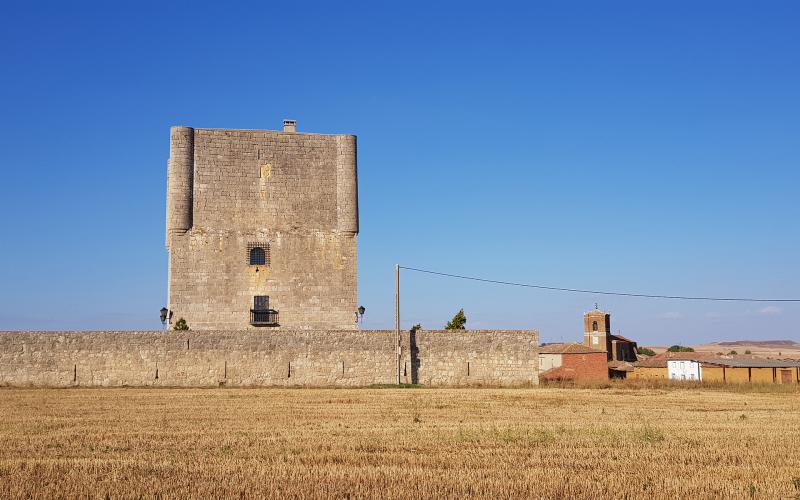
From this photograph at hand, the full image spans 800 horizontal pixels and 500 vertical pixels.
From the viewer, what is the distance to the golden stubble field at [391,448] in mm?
10514

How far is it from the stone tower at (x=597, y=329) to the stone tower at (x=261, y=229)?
168 feet

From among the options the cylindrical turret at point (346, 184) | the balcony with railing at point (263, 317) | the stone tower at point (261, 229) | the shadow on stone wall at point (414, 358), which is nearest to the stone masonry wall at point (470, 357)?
the shadow on stone wall at point (414, 358)

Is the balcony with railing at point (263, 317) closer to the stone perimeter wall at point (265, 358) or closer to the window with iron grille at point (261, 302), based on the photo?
the window with iron grille at point (261, 302)

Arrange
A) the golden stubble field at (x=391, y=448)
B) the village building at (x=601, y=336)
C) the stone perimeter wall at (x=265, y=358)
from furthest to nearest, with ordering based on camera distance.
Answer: the village building at (x=601, y=336), the stone perimeter wall at (x=265, y=358), the golden stubble field at (x=391, y=448)

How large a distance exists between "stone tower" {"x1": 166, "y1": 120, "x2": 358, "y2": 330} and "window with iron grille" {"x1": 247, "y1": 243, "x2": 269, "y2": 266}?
43 millimetres

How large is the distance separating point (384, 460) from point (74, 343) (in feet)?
70.7

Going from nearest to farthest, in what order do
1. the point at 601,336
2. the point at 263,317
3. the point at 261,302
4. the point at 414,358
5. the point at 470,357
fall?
1. the point at 414,358
2. the point at 470,357
3. the point at 263,317
4. the point at 261,302
5. the point at 601,336

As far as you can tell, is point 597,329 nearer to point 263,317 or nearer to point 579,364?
point 579,364

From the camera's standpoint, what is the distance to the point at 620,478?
1116 cm

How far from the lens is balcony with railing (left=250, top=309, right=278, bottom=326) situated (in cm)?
3638

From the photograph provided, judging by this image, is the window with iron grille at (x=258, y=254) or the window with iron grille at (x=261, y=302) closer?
the window with iron grille at (x=261, y=302)

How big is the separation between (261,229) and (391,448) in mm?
24315

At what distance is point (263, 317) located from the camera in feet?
120

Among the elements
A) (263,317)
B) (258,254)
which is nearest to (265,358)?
(263,317)
